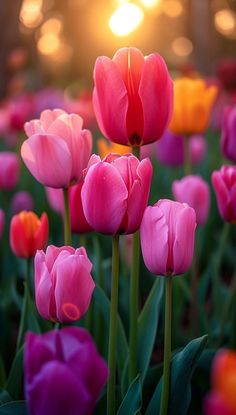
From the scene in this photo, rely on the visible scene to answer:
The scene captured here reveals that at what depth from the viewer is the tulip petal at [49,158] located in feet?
3.35

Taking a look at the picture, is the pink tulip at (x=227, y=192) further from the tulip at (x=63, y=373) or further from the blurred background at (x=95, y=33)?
the blurred background at (x=95, y=33)

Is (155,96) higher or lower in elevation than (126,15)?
lower

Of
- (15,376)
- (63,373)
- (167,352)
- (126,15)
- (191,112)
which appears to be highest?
(126,15)

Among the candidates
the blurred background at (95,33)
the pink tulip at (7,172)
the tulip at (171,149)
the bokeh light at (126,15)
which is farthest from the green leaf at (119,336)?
the bokeh light at (126,15)

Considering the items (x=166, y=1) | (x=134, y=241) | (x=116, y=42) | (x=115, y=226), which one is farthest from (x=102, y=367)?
(x=116, y=42)

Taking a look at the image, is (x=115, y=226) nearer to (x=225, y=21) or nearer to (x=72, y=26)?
(x=225, y=21)

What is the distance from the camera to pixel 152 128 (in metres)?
1.02

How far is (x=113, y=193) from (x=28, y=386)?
28 cm

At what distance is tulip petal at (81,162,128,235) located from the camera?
2.82 feet

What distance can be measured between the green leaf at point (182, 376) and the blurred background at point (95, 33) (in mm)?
3112

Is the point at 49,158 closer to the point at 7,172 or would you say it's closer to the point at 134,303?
the point at 134,303

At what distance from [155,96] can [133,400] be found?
1.45 feet

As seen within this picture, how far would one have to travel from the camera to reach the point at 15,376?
1.12 meters

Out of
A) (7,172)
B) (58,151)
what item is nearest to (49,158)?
(58,151)
